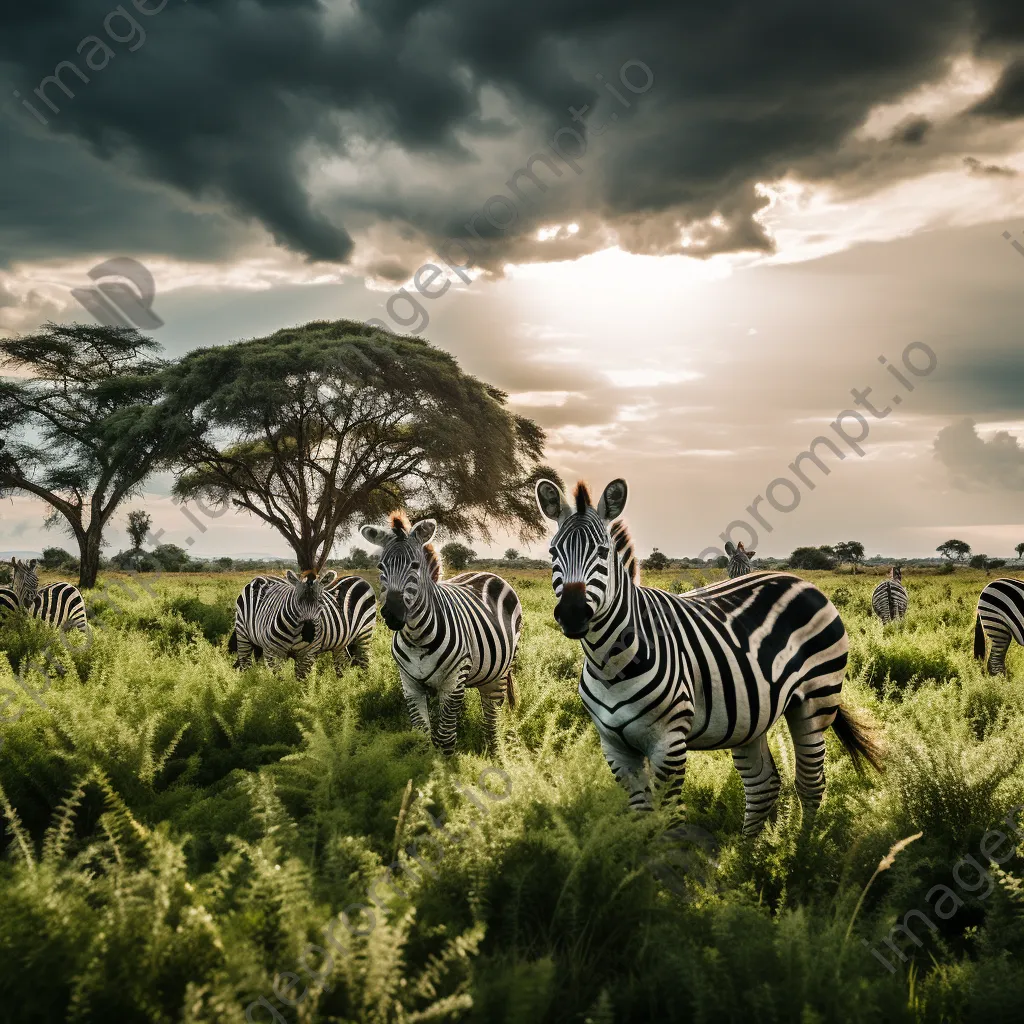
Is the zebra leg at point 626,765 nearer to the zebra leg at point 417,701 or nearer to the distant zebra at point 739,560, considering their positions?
the zebra leg at point 417,701

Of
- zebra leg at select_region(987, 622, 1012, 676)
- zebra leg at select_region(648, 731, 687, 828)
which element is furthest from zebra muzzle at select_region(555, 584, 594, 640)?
zebra leg at select_region(987, 622, 1012, 676)

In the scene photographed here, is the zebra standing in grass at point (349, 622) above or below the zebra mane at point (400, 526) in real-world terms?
below

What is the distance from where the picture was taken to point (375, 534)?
7680 mm

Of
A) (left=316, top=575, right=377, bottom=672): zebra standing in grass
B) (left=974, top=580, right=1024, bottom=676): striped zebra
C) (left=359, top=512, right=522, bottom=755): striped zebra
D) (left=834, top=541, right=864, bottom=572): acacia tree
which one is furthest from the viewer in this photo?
(left=834, top=541, right=864, bottom=572): acacia tree

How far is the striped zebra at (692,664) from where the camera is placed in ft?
14.8

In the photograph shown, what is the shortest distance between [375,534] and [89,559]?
1095 inches

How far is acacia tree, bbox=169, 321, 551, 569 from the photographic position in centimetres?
2289

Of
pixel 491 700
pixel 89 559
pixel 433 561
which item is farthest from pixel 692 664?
pixel 89 559

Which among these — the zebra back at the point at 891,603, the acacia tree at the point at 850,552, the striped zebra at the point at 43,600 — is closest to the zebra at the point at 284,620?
the striped zebra at the point at 43,600

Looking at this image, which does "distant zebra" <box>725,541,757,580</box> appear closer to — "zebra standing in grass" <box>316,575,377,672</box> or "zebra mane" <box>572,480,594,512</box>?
"zebra standing in grass" <box>316,575,377,672</box>

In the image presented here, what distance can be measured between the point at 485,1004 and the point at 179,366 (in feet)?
84.4

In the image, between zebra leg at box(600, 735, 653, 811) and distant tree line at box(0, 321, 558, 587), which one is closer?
zebra leg at box(600, 735, 653, 811)

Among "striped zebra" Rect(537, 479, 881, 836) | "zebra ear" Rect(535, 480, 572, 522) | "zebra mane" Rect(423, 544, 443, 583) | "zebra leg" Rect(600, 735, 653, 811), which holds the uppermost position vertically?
"zebra ear" Rect(535, 480, 572, 522)

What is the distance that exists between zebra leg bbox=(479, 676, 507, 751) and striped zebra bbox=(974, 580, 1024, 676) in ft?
24.2
